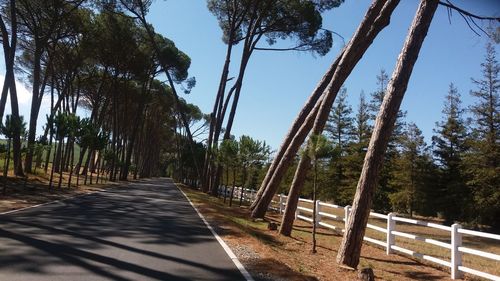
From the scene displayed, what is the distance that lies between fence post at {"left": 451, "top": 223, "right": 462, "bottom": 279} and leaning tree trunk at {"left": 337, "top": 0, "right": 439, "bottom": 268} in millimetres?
1826

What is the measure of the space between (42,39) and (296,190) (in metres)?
21.6

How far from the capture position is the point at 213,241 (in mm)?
12242

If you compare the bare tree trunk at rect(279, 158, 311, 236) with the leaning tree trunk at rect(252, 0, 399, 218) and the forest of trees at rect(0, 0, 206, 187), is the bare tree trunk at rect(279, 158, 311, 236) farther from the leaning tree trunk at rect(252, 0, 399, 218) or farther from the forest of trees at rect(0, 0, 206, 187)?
the forest of trees at rect(0, 0, 206, 187)

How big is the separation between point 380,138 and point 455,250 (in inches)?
112

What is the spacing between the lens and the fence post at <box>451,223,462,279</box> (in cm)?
1059

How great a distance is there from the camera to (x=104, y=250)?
31.0 feet

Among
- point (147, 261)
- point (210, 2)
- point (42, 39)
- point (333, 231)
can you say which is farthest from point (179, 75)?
point (147, 261)

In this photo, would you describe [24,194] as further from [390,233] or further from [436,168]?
[436,168]

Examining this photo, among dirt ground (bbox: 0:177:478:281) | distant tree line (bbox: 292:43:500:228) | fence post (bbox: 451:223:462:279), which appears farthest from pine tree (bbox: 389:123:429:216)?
fence post (bbox: 451:223:462:279)

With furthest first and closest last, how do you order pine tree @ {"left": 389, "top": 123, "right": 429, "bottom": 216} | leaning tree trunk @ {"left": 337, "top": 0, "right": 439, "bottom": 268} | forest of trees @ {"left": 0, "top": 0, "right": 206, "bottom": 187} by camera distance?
pine tree @ {"left": 389, "top": 123, "right": 429, "bottom": 216}
forest of trees @ {"left": 0, "top": 0, "right": 206, "bottom": 187}
leaning tree trunk @ {"left": 337, "top": 0, "right": 439, "bottom": 268}

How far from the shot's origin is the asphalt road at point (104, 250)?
748 centimetres

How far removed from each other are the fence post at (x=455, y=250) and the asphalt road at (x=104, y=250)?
4840 millimetres

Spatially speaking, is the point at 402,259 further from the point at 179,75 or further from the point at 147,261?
the point at 179,75

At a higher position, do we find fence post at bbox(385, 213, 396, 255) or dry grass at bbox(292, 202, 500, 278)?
fence post at bbox(385, 213, 396, 255)
